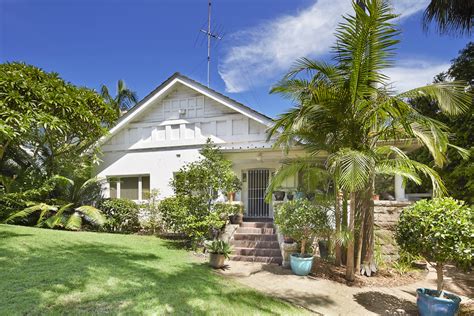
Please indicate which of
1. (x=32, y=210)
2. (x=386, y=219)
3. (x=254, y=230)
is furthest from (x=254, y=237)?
(x=32, y=210)

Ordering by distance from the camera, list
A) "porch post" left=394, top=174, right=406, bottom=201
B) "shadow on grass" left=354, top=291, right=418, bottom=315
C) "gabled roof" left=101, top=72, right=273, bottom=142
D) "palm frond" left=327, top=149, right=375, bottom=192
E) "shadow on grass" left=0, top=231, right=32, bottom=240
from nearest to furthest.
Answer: "shadow on grass" left=354, top=291, right=418, bottom=315, "palm frond" left=327, top=149, right=375, bottom=192, "shadow on grass" left=0, top=231, right=32, bottom=240, "porch post" left=394, top=174, right=406, bottom=201, "gabled roof" left=101, top=72, right=273, bottom=142

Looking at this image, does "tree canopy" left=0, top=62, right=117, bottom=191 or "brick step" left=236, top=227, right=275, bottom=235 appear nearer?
"tree canopy" left=0, top=62, right=117, bottom=191

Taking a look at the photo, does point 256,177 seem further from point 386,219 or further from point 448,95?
point 448,95

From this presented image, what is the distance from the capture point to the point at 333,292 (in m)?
6.42

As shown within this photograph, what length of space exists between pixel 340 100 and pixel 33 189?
1268 cm

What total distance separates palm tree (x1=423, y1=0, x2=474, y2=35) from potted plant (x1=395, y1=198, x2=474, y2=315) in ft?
22.1

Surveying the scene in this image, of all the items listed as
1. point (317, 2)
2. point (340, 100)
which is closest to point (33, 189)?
point (340, 100)

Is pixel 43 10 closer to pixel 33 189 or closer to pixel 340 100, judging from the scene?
pixel 33 189

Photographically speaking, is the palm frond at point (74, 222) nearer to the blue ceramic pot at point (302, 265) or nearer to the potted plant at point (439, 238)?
the blue ceramic pot at point (302, 265)

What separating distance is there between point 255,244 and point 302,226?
263 cm

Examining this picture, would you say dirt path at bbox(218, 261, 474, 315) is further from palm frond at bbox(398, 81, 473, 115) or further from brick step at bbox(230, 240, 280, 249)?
palm frond at bbox(398, 81, 473, 115)

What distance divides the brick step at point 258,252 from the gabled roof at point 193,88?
520 centimetres

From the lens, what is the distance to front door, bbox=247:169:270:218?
43.1 feet

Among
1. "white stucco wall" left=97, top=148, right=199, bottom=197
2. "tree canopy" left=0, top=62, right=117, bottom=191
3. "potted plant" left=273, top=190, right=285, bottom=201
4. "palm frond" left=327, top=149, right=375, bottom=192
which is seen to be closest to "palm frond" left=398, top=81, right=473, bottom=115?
"palm frond" left=327, top=149, right=375, bottom=192
